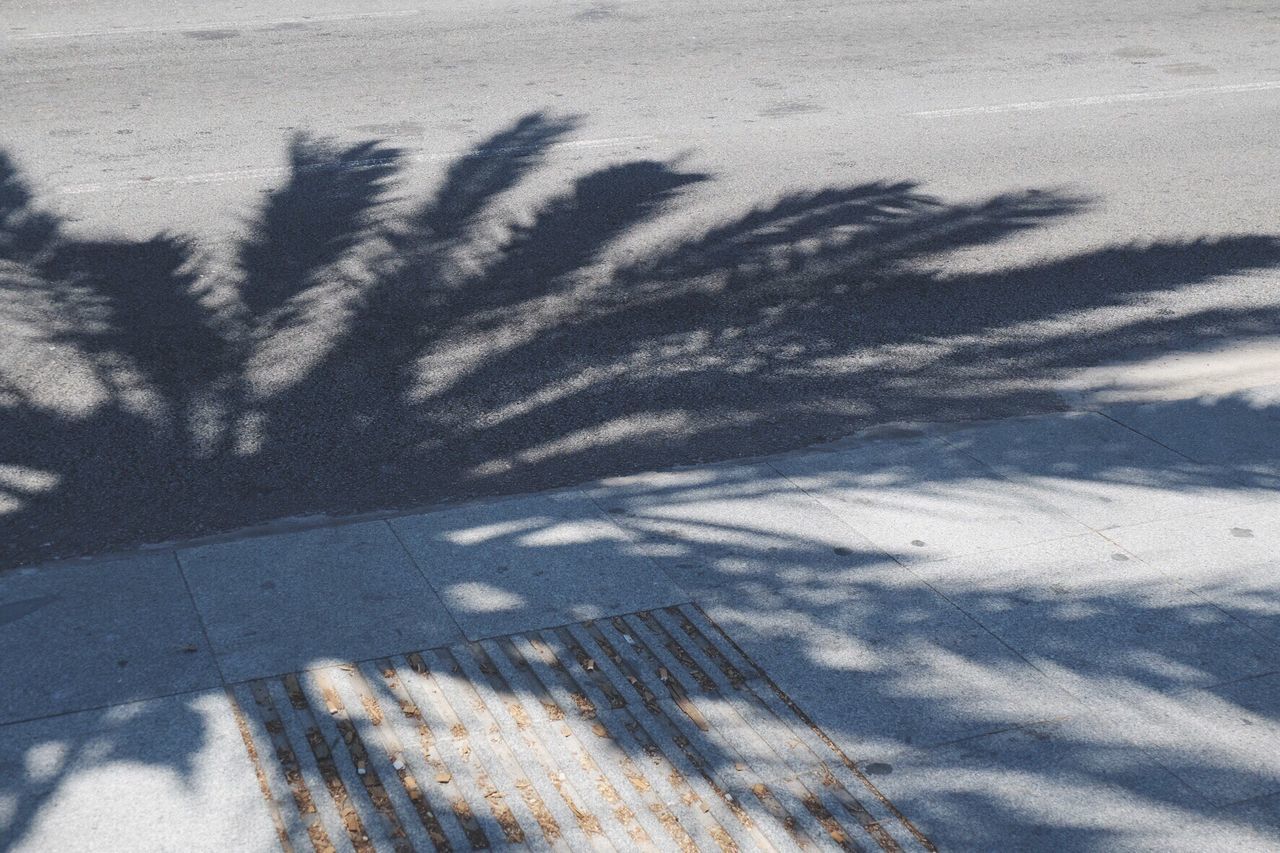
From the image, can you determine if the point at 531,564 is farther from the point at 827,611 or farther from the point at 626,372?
the point at 626,372

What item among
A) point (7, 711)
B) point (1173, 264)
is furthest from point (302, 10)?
point (7, 711)

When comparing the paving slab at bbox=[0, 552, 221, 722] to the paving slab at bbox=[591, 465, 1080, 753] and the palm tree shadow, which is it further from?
the paving slab at bbox=[591, 465, 1080, 753]

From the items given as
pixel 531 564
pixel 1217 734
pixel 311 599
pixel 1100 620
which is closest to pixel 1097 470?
pixel 1100 620

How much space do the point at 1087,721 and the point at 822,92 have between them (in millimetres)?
9362

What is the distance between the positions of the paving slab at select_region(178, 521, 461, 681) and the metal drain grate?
147 millimetres

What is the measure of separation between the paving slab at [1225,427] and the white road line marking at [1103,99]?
5.84 metres

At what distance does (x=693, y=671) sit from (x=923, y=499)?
1.73 m

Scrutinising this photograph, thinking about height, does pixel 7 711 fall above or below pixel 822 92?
below

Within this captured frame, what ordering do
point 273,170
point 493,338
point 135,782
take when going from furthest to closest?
point 273,170 < point 493,338 < point 135,782

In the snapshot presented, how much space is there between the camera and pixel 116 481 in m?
6.30

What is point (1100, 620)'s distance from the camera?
5.34 m

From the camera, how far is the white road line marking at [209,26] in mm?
14266

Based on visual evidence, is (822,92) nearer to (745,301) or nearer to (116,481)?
(745,301)

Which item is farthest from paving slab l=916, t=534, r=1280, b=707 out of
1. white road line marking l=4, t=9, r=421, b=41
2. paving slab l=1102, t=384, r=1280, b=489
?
white road line marking l=4, t=9, r=421, b=41
